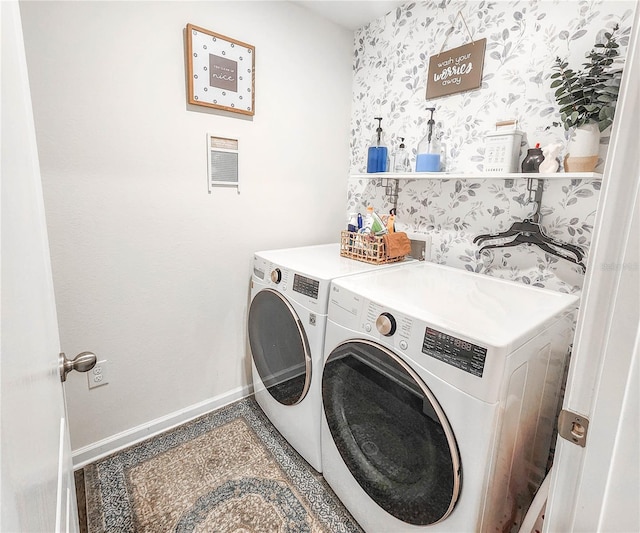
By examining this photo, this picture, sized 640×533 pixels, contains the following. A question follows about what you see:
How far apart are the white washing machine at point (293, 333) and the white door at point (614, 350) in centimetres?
93

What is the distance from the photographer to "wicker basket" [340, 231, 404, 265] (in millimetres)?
1684

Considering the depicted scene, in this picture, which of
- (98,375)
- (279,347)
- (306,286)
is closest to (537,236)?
(306,286)

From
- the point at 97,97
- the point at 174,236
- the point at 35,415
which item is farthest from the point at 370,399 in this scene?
A: the point at 97,97

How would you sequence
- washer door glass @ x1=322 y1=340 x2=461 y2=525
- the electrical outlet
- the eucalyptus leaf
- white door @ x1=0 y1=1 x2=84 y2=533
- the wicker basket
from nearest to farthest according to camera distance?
white door @ x1=0 y1=1 x2=84 y2=533
washer door glass @ x1=322 y1=340 x2=461 y2=525
the eucalyptus leaf
the electrical outlet
the wicker basket

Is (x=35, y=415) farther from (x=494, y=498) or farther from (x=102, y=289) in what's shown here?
(x=102, y=289)

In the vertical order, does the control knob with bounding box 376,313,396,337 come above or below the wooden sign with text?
below

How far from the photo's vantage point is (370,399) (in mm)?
1172

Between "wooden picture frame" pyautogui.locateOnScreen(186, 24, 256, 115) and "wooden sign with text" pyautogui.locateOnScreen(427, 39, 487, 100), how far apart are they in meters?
0.95

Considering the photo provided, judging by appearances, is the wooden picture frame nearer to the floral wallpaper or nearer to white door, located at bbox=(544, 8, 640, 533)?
the floral wallpaper

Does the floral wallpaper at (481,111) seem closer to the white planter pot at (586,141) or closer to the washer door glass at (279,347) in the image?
the white planter pot at (586,141)

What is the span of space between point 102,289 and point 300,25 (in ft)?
5.78

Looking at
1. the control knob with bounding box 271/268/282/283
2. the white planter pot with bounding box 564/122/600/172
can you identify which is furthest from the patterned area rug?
the white planter pot with bounding box 564/122/600/172

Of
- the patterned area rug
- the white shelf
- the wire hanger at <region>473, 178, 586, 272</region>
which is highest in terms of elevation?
the white shelf

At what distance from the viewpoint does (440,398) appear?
935 mm
